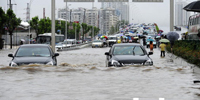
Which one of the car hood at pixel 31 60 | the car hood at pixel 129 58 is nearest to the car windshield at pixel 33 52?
the car hood at pixel 31 60

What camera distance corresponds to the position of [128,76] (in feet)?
53.5

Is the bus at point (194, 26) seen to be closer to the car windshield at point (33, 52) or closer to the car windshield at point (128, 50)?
the car windshield at point (128, 50)

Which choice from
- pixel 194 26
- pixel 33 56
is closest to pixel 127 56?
pixel 33 56

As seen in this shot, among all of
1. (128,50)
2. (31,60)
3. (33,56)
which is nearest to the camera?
(31,60)

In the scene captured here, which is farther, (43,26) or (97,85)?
(43,26)

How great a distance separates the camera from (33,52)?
17891 mm

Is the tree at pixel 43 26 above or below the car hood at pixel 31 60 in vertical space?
above

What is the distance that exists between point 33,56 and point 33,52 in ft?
2.03

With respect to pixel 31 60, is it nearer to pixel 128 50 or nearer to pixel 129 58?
pixel 129 58

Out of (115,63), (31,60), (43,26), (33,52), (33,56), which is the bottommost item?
(115,63)

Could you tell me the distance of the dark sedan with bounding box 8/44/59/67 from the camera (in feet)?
54.0

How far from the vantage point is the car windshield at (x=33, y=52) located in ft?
57.8

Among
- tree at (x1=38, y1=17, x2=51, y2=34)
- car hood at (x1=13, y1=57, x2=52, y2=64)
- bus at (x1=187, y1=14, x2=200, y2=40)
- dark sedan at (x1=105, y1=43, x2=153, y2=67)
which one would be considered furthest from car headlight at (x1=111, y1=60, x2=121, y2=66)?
tree at (x1=38, y1=17, x2=51, y2=34)

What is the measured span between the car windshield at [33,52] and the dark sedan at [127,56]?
2617mm
